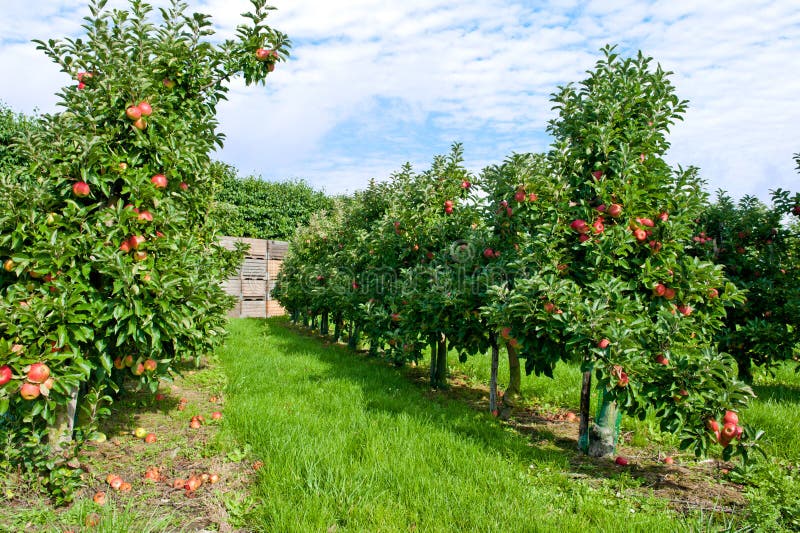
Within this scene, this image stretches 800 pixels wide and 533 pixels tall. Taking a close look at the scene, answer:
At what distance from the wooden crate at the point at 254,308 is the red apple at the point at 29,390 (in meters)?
13.7

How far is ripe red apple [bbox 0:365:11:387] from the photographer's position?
2809mm

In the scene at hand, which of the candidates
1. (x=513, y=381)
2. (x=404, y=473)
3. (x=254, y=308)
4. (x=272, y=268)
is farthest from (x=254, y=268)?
(x=404, y=473)

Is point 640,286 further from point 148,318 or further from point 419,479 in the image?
point 148,318

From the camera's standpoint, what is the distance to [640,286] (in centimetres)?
403

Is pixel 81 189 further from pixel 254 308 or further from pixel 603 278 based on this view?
pixel 254 308

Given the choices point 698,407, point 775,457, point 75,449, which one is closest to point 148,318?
point 75,449

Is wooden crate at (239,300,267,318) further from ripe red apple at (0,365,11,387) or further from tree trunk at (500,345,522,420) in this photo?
ripe red apple at (0,365,11,387)

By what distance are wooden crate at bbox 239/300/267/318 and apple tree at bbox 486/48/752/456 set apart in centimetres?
1365

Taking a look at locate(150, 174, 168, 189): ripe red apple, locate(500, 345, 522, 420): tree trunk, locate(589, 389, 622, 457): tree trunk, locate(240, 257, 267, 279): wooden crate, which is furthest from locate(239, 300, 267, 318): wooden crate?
locate(589, 389, 622, 457): tree trunk

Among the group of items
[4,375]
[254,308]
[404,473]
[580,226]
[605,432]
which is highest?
[580,226]

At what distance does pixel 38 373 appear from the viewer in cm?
288

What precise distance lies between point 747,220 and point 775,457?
401cm

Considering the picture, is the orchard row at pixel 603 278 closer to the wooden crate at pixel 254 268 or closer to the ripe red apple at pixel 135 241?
the ripe red apple at pixel 135 241

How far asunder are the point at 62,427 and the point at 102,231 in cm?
149
